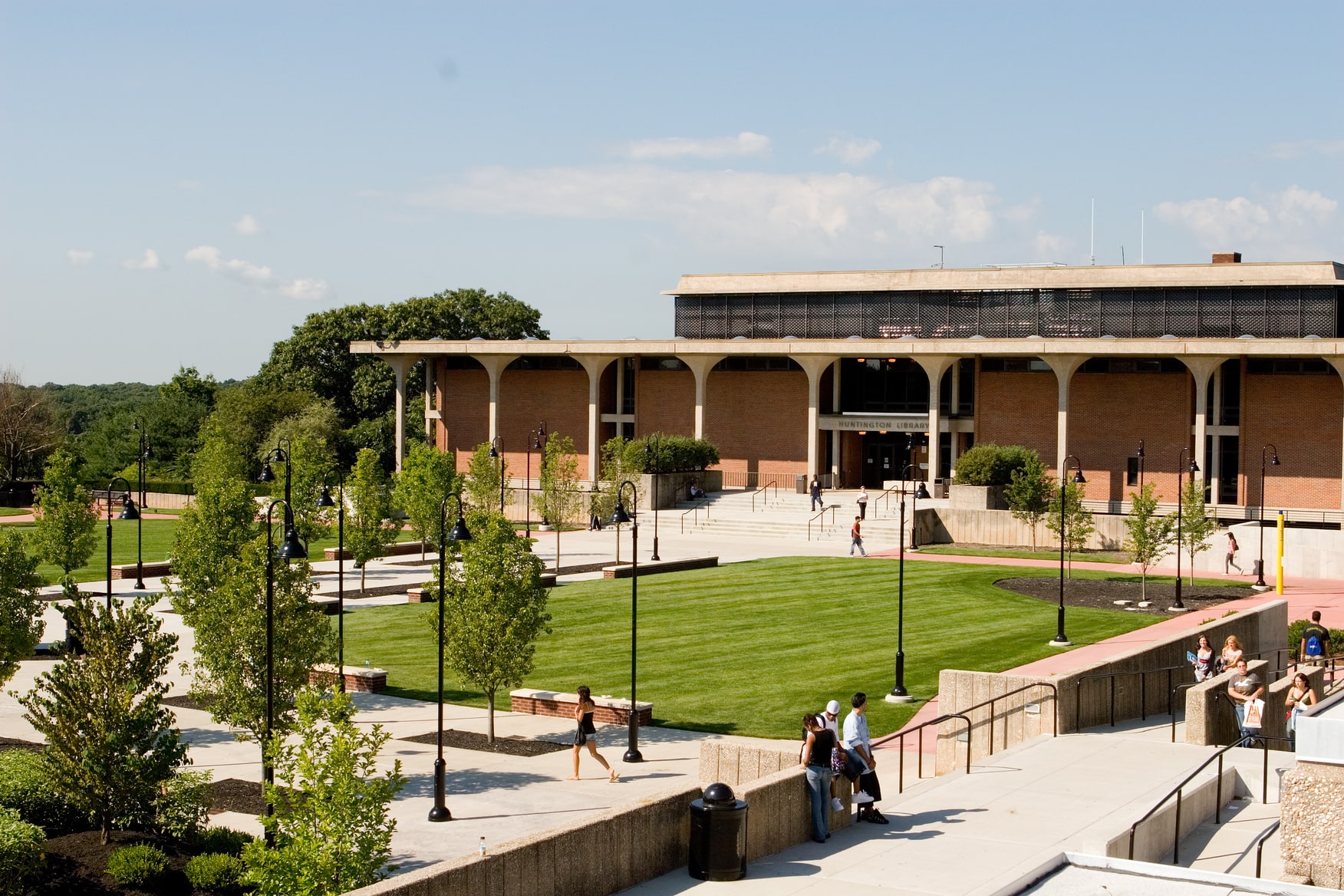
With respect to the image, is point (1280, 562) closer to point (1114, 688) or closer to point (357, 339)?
point (1114, 688)

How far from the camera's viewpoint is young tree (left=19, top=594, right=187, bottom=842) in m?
19.0

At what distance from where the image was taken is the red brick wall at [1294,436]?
5884 cm

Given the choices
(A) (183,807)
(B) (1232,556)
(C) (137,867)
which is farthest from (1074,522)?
(C) (137,867)

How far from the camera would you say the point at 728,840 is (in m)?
14.4

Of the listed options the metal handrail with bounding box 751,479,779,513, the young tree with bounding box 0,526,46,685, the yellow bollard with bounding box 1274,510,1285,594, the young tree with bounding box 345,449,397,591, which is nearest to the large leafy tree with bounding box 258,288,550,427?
the metal handrail with bounding box 751,479,779,513

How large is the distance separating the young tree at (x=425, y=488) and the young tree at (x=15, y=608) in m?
20.0

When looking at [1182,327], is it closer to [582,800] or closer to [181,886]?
[582,800]

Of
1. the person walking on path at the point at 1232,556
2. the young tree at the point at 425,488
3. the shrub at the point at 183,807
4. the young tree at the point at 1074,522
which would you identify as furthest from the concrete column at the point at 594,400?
the shrub at the point at 183,807

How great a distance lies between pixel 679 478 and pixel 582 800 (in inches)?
1702

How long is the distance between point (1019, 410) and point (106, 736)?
51.8 meters

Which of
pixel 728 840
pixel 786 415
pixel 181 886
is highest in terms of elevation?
pixel 786 415

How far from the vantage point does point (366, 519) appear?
147 ft

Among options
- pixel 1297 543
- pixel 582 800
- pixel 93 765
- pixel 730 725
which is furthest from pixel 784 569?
pixel 93 765

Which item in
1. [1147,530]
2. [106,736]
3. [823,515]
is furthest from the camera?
[823,515]
